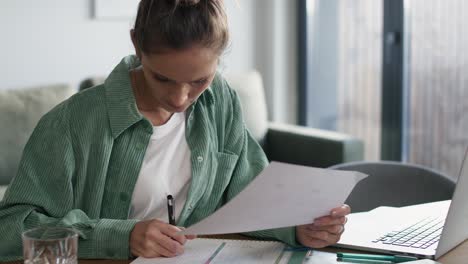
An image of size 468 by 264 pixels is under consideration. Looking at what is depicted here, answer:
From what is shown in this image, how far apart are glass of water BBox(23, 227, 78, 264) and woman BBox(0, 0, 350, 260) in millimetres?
195

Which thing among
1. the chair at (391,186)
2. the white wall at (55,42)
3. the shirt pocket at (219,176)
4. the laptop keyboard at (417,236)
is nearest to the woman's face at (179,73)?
the shirt pocket at (219,176)

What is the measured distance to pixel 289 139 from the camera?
382cm

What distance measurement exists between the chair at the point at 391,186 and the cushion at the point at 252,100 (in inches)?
61.1

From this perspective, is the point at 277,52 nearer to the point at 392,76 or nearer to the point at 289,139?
the point at 392,76

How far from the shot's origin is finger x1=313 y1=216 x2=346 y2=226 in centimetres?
147

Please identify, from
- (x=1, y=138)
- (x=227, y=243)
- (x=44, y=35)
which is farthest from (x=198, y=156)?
(x=44, y=35)

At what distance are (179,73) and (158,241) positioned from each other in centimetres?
30

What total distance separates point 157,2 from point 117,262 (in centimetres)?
47

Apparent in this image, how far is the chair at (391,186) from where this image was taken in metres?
2.21

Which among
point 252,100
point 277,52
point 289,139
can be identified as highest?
point 277,52

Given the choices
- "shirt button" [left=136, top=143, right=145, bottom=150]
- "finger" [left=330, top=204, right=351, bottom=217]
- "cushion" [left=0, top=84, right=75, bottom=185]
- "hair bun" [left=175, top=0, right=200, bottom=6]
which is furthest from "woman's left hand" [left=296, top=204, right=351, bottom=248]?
"cushion" [left=0, top=84, right=75, bottom=185]

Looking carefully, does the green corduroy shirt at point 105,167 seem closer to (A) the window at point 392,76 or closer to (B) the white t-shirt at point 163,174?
(B) the white t-shirt at point 163,174

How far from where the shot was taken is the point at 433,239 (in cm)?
155

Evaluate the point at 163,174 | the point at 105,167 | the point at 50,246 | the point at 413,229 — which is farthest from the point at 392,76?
the point at 50,246
